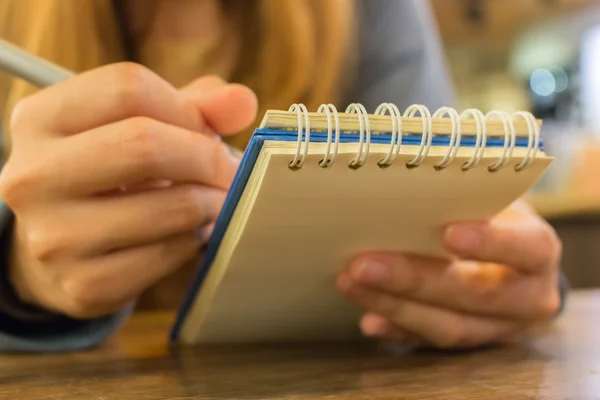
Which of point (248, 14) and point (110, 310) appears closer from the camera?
point (110, 310)

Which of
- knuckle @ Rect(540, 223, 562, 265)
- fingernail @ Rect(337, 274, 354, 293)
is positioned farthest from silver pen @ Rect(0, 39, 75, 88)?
knuckle @ Rect(540, 223, 562, 265)

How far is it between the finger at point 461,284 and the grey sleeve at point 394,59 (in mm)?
327

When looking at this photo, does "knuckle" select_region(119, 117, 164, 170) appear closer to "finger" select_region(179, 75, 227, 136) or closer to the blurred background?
"finger" select_region(179, 75, 227, 136)

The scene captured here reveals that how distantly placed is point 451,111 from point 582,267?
1.44 meters

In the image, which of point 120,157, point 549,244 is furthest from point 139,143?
point 549,244

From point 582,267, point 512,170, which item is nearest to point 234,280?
point 512,170

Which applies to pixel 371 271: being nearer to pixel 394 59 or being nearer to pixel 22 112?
pixel 22 112

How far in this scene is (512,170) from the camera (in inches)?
12.9

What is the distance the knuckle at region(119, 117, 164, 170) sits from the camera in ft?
1.04

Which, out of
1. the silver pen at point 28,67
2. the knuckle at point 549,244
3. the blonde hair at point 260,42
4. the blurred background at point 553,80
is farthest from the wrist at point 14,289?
the blurred background at point 553,80

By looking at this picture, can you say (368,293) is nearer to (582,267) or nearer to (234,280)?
(234,280)

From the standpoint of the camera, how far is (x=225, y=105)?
357 millimetres

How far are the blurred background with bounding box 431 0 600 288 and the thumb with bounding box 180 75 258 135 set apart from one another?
4.35ft

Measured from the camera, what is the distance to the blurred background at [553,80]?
1584 millimetres
